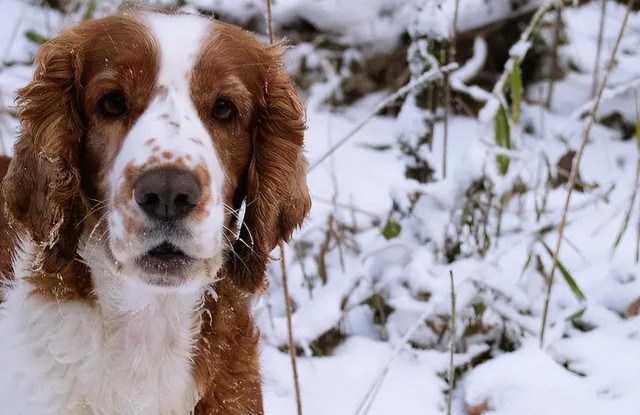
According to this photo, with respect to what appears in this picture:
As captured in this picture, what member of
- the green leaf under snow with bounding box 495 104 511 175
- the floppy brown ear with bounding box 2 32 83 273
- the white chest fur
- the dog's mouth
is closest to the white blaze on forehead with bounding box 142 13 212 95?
the floppy brown ear with bounding box 2 32 83 273

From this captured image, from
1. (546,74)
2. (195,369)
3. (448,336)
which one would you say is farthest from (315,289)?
(546,74)

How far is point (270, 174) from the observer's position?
8.87ft

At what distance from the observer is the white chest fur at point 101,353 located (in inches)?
100

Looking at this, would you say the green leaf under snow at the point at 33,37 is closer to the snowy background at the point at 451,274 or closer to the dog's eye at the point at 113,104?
the snowy background at the point at 451,274

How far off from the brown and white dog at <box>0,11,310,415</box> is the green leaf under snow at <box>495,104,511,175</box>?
119 cm

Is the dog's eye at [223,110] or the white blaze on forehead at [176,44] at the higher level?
the white blaze on forehead at [176,44]

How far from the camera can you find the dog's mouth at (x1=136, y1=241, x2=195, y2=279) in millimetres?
2307

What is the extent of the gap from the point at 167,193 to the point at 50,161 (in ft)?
1.42

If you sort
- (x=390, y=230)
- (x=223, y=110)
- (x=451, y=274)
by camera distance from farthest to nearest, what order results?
1. (x=390, y=230)
2. (x=451, y=274)
3. (x=223, y=110)

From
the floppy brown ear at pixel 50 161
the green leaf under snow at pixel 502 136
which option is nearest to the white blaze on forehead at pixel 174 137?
the floppy brown ear at pixel 50 161

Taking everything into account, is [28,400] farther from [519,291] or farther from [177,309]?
[519,291]

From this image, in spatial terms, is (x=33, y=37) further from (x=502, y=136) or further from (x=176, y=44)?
(x=176, y=44)

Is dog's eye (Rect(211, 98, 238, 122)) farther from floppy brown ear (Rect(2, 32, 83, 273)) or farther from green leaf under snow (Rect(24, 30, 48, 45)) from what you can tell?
green leaf under snow (Rect(24, 30, 48, 45))

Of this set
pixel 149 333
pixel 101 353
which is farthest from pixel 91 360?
pixel 149 333
